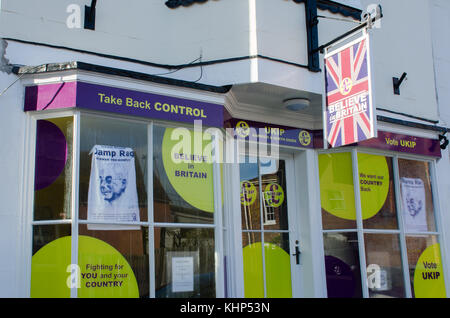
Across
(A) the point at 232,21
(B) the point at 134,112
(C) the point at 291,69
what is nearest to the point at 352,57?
(C) the point at 291,69

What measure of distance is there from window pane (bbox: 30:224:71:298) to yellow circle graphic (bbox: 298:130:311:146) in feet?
12.5

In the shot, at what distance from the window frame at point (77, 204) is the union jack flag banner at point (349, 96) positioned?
5.47 ft

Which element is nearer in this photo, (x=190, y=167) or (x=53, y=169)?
(x=53, y=169)

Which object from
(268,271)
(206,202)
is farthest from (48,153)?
(268,271)

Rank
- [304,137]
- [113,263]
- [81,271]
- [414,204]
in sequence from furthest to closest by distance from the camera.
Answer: [414,204] → [304,137] → [113,263] → [81,271]

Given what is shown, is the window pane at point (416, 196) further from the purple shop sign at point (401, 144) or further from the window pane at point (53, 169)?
the window pane at point (53, 169)

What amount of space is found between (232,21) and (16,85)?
2.89 metres

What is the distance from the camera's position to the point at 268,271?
7492mm

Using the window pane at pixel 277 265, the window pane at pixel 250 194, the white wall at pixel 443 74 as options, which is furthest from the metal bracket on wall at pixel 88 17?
the white wall at pixel 443 74

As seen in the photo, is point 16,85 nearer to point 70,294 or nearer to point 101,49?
point 101,49

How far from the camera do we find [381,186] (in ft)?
26.9

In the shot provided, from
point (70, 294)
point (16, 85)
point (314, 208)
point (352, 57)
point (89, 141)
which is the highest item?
point (352, 57)

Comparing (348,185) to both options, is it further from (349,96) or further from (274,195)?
(349,96)

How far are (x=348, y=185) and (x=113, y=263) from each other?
3.96 meters
